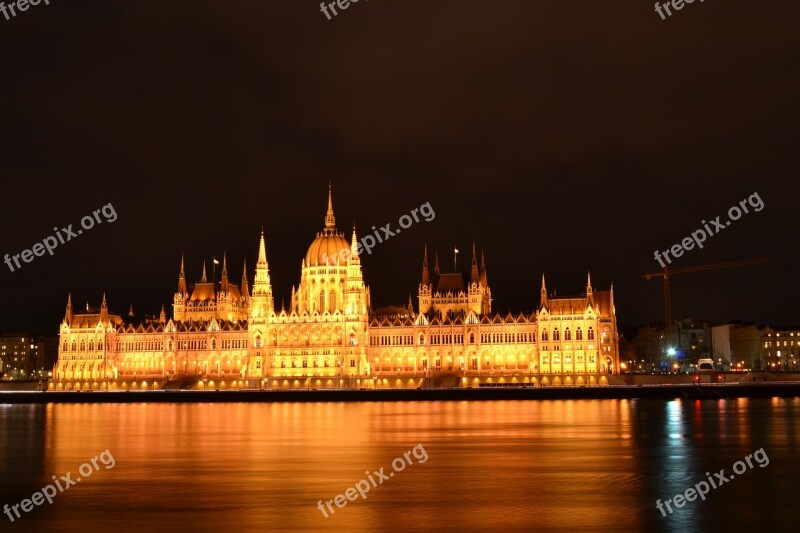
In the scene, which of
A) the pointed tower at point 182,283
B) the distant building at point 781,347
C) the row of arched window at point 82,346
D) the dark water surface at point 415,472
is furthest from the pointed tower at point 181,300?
the distant building at point 781,347

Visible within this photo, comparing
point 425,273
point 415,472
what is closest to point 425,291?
point 425,273

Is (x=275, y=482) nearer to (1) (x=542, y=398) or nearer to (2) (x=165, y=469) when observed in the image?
(2) (x=165, y=469)

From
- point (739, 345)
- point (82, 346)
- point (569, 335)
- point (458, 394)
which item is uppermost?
point (82, 346)

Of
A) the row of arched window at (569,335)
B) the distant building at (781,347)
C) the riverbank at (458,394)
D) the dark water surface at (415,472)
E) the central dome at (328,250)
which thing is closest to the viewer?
the dark water surface at (415,472)

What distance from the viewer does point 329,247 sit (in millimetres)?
136375

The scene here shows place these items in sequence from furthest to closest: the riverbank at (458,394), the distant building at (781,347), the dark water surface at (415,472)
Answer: the distant building at (781,347) < the riverbank at (458,394) < the dark water surface at (415,472)

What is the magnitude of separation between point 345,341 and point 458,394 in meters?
24.5

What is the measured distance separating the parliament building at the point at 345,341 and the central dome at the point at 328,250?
18 cm

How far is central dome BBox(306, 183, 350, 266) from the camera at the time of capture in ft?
443

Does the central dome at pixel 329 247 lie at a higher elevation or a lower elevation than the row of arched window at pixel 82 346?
higher

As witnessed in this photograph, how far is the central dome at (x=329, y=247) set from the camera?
135 meters

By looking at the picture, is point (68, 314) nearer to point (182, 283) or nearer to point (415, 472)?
point (182, 283)

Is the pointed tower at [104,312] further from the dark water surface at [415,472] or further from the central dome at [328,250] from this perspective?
the dark water surface at [415,472]

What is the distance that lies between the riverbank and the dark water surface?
105ft
